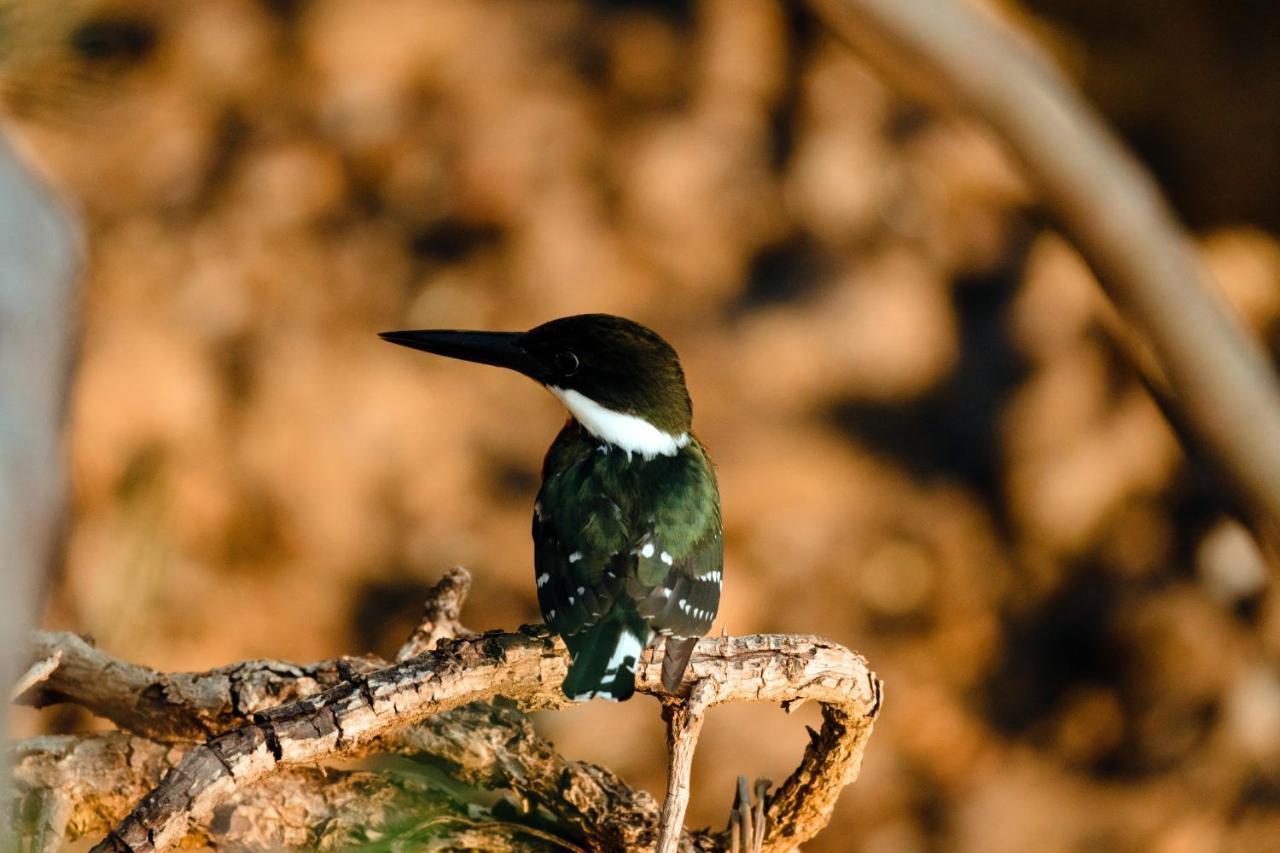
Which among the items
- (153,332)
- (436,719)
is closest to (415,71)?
(153,332)

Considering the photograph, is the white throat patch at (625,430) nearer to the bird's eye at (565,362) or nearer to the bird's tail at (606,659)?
the bird's eye at (565,362)

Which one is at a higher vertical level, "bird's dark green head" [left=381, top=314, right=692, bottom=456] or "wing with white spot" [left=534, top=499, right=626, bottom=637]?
"bird's dark green head" [left=381, top=314, right=692, bottom=456]

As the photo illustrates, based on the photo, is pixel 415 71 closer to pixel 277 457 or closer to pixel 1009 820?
pixel 277 457

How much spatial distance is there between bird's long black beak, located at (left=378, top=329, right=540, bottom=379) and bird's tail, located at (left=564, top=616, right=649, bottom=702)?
0.26m

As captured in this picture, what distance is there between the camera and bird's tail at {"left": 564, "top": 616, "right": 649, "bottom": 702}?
0.79m

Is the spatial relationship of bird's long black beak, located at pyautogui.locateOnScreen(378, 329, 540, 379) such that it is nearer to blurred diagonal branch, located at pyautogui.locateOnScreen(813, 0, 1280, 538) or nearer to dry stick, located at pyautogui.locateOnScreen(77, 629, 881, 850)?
dry stick, located at pyautogui.locateOnScreen(77, 629, 881, 850)

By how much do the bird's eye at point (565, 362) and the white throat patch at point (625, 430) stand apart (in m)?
0.02

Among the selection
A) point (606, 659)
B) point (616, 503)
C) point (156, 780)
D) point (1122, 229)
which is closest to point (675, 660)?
point (606, 659)

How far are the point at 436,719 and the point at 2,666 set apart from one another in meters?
0.51

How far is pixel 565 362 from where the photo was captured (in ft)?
3.31

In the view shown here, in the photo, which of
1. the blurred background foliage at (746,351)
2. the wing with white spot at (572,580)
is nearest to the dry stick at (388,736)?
the wing with white spot at (572,580)

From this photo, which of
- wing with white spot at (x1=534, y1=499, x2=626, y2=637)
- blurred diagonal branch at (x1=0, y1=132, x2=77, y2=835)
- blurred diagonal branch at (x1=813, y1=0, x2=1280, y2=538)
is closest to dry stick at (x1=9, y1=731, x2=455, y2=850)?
wing with white spot at (x1=534, y1=499, x2=626, y2=637)

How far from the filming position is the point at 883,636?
270 centimetres

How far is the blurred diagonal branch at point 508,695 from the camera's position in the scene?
0.78 metres
